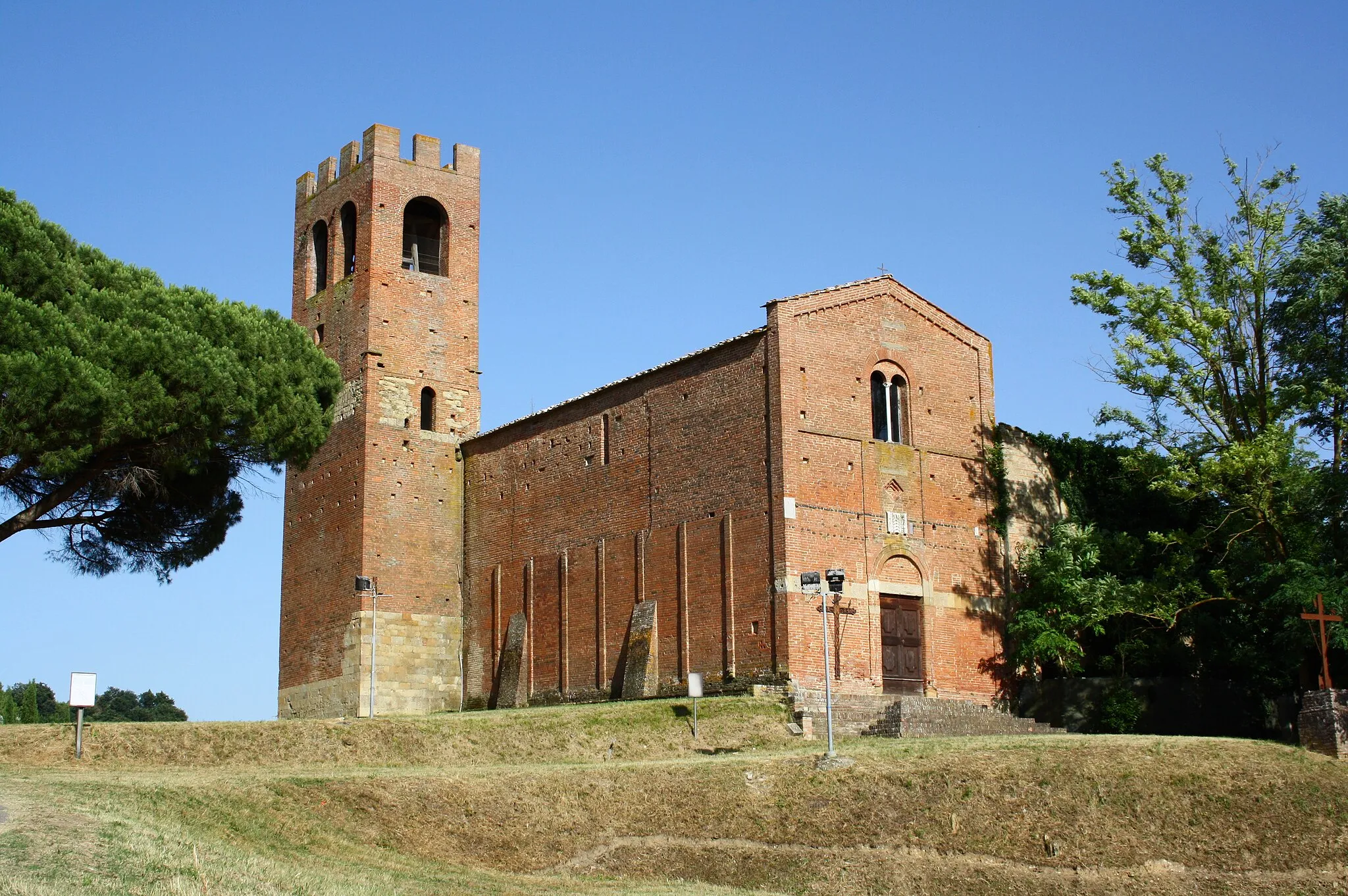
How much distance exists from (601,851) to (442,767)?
3.98m

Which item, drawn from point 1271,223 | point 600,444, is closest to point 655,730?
point 600,444

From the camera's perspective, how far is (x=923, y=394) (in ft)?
102

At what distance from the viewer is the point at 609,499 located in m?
32.3

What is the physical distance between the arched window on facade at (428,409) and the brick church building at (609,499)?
54 mm

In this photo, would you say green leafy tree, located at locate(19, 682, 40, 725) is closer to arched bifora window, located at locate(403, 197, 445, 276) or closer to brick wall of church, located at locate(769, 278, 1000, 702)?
arched bifora window, located at locate(403, 197, 445, 276)

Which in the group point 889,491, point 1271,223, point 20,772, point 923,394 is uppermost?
point 1271,223

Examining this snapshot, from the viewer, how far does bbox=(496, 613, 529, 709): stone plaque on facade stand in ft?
110

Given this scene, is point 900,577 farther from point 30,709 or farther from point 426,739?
point 30,709

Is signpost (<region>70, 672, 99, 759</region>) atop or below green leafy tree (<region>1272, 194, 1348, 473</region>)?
below

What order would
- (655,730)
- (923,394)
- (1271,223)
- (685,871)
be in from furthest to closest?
1. (923,394)
2. (1271,223)
3. (655,730)
4. (685,871)

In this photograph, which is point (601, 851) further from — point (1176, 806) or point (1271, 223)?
point (1271, 223)

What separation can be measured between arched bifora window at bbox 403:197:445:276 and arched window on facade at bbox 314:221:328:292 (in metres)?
2.15

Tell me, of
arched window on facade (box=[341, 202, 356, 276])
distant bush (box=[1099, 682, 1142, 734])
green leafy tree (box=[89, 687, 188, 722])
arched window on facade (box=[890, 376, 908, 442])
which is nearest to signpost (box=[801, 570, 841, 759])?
arched window on facade (box=[890, 376, 908, 442])

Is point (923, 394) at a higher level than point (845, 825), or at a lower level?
higher
